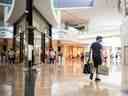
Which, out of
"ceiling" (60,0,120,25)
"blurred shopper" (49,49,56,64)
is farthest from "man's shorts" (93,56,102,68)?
"blurred shopper" (49,49,56,64)

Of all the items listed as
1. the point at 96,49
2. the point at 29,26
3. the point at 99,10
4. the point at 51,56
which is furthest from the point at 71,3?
the point at 29,26

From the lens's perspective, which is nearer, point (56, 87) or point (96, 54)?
point (56, 87)

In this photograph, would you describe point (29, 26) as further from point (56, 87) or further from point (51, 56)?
point (51, 56)

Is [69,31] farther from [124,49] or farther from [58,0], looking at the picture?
[124,49]

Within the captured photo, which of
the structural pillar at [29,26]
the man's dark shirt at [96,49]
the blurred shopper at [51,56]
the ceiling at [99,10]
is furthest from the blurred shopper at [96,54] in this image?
the blurred shopper at [51,56]

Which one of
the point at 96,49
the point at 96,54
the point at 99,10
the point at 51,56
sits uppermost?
the point at 99,10

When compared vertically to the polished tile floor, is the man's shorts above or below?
above

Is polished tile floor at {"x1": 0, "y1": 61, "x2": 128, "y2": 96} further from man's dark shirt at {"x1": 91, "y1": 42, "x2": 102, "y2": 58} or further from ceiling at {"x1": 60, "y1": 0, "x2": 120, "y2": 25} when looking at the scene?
ceiling at {"x1": 60, "y1": 0, "x2": 120, "y2": 25}

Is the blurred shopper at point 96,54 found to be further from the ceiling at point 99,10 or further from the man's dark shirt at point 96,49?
the ceiling at point 99,10

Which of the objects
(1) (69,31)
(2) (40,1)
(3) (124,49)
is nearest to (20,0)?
(2) (40,1)

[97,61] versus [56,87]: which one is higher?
[97,61]

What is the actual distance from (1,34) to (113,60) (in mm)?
13249

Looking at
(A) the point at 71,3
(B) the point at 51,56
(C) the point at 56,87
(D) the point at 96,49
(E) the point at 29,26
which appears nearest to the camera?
(C) the point at 56,87

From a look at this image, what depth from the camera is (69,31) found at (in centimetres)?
3950
